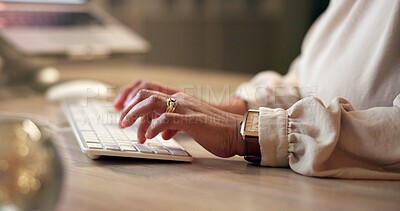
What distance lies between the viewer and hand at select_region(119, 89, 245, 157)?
2.70 ft

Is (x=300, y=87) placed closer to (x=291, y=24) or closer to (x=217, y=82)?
(x=217, y=82)

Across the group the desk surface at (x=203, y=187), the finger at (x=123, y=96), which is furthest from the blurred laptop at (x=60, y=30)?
the desk surface at (x=203, y=187)

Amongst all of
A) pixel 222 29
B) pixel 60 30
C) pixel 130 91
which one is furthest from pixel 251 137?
pixel 222 29

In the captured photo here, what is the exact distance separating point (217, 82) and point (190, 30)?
1212mm

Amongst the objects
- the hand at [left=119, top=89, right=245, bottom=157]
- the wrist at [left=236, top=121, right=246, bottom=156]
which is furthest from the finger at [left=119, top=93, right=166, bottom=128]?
the wrist at [left=236, top=121, right=246, bottom=156]

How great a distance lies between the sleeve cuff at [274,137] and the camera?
0.79m

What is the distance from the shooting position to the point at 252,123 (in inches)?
Result: 32.1

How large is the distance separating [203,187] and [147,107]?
0.19 m

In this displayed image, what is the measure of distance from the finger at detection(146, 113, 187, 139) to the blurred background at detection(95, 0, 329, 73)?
179cm

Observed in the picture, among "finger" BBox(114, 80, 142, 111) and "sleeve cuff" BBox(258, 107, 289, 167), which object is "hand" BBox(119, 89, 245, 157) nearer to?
"sleeve cuff" BBox(258, 107, 289, 167)

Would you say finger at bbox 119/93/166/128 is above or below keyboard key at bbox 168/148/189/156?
above

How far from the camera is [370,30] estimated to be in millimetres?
895

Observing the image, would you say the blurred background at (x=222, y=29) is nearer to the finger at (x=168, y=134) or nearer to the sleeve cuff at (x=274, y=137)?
the finger at (x=168, y=134)

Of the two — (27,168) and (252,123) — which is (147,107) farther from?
(27,168)
